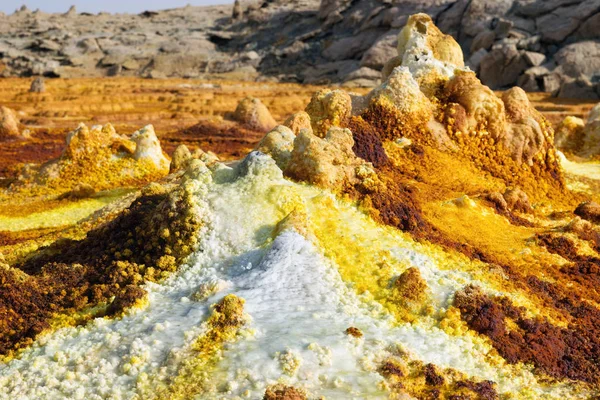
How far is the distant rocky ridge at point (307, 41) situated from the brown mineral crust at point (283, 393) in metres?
43.6

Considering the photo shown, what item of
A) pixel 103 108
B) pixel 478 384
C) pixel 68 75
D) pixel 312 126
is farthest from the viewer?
pixel 68 75

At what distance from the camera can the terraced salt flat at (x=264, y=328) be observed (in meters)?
7.87

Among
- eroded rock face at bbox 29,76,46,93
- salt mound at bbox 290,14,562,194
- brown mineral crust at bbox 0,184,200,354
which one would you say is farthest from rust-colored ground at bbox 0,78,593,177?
brown mineral crust at bbox 0,184,200,354

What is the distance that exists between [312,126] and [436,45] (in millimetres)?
4000

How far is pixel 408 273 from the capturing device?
954cm

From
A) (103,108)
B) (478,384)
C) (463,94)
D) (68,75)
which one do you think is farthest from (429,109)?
(68,75)

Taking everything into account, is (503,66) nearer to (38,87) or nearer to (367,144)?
(38,87)

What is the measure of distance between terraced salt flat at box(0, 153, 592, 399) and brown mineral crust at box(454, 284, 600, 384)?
0.24 meters

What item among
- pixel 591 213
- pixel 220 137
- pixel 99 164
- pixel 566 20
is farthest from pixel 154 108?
pixel 591 213

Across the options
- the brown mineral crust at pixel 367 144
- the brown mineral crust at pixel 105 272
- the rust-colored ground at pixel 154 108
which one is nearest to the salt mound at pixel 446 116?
the brown mineral crust at pixel 367 144

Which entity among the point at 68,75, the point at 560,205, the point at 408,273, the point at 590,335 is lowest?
the point at 68,75

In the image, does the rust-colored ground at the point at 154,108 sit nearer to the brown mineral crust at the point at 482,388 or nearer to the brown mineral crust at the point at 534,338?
the brown mineral crust at the point at 534,338

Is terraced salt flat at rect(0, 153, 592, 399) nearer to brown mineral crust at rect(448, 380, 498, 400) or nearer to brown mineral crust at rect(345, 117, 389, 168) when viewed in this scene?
brown mineral crust at rect(448, 380, 498, 400)

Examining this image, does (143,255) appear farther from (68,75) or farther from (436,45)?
(68,75)
